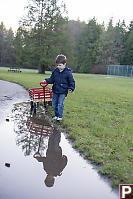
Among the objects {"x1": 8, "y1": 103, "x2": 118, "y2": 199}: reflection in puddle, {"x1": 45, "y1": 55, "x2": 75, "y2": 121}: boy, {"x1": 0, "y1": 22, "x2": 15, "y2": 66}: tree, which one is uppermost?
{"x1": 0, "y1": 22, "x2": 15, "y2": 66}: tree

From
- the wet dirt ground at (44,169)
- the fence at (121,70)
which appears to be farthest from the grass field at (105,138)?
the fence at (121,70)

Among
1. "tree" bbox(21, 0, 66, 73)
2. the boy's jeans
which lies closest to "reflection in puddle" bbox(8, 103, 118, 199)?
the boy's jeans

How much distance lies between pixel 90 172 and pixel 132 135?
6.96 feet

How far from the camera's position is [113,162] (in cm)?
349

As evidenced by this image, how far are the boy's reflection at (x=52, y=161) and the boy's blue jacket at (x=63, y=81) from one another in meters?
1.73

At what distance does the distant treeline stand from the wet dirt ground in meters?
32.3

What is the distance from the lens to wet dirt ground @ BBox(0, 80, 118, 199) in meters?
2.70

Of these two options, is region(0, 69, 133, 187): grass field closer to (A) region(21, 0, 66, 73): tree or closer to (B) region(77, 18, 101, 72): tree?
(A) region(21, 0, 66, 73): tree

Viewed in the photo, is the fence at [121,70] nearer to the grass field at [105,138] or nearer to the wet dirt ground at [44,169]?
the grass field at [105,138]

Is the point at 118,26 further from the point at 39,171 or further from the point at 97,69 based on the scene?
the point at 39,171

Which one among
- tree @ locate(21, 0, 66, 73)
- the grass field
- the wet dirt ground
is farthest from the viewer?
tree @ locate(21, 0, 66, 73)

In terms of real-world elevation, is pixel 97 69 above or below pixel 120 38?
below

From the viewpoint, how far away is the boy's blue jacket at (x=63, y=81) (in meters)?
5.69

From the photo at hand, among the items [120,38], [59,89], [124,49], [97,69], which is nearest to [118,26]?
[120,38]
